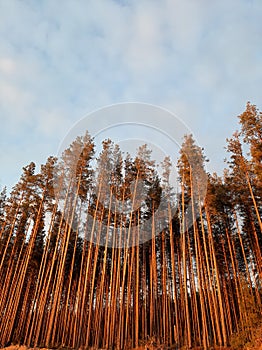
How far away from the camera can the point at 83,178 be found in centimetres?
2038

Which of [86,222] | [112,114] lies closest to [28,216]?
[86,222]

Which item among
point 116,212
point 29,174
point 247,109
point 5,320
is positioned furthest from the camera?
point 29,174

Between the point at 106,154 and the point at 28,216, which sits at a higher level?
the point at 106,154

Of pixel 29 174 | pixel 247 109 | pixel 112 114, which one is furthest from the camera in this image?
pixel 29 174

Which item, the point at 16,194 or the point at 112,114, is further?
the point at 16,194

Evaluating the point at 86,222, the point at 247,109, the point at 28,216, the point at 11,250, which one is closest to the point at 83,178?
the point at 86,222

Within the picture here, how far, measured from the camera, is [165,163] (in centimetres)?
2300

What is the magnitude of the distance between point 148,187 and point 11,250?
1384cm

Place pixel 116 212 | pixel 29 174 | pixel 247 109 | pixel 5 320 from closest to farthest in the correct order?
1. pixel 247 109
2. pixel 5 320
3. pixel 116 212
4. pixel 29 174

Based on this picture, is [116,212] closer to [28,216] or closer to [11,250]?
[28,216]

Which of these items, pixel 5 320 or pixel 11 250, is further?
pixel 11 250

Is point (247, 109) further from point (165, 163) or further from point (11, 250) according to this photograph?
point (11, 250)

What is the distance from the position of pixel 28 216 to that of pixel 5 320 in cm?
801

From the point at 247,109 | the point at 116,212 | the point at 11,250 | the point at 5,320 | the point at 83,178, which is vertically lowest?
the point at 5,320
